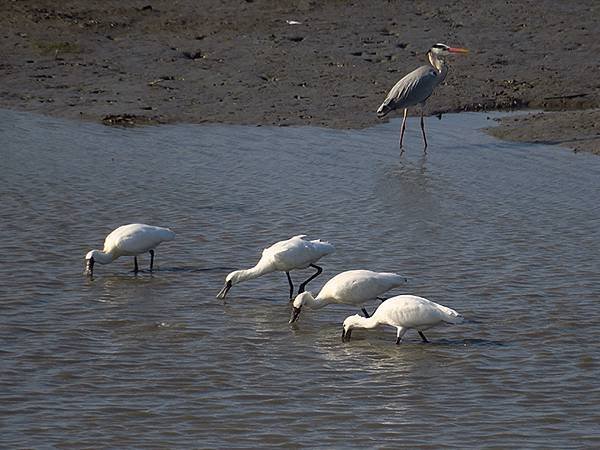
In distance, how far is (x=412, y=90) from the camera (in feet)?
53.5

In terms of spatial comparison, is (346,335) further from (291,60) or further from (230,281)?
(291,60)

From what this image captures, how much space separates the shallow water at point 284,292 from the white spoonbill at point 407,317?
0.14 m

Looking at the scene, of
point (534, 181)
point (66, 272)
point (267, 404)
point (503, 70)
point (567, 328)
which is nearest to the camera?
point (267, 404)

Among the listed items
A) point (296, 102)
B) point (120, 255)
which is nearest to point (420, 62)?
point (296, 102)

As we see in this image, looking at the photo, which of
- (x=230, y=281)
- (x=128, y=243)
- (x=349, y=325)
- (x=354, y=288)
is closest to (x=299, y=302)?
(x=354, y=288)

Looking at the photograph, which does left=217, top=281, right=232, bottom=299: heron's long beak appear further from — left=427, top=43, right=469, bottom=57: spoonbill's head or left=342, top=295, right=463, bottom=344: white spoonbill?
left=427, top=43, right=469, bottom=57: spoonbill's head

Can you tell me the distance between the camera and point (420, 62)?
19000 mm

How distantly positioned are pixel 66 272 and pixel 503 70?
35.4 feet

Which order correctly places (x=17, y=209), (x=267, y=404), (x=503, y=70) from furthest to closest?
1. (x=503, y=70)
2. (x=17, y=209)
3. (x=267, y=404)

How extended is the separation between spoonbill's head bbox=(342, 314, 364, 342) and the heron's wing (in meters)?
8.34

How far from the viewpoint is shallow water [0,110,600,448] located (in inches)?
259

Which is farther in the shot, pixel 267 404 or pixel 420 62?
pixel 420 62

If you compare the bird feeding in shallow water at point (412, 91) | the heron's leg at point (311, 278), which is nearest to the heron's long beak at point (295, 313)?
the heron's leg at point (311, 278)

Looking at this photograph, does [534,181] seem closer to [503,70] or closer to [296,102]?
[296,102]
